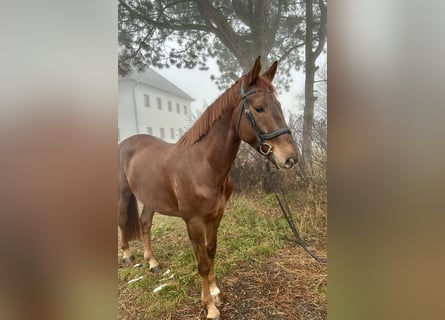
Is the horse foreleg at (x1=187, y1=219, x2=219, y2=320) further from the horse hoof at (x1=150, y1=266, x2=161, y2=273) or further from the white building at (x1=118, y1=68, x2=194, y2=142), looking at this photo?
Answer: the white building at (x1=118, y1=68, x2=194, y2=142)

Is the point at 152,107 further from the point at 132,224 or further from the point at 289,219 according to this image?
the point at 289,219

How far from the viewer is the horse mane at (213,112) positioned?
3.13 ft

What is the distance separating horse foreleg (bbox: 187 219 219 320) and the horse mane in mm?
368

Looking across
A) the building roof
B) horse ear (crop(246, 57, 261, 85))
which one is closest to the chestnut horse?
horse ear (crop(246, 57, 261, 85))

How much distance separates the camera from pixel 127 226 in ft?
3.43

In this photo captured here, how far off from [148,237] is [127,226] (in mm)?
107

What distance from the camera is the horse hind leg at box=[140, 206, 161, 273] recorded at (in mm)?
1060
